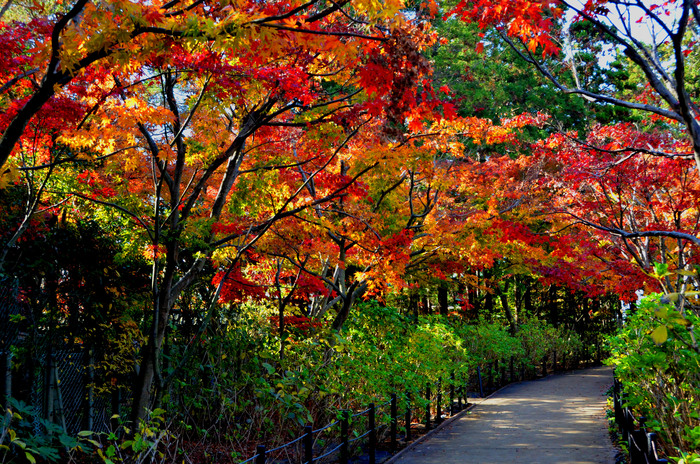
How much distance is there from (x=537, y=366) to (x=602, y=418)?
12.5m

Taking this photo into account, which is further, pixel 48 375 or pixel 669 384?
pixel 48 375

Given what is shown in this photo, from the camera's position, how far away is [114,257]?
28.8 ft

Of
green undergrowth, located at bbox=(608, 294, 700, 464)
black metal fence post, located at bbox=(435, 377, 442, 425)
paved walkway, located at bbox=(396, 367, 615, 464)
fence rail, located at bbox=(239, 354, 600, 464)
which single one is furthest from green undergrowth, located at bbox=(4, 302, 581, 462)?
green undergrowth, located at bbox=(608, 294, 700, 464)

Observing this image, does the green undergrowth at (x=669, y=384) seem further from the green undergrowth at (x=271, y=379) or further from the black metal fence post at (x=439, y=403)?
the black metal fence post at (x=439, y=403)

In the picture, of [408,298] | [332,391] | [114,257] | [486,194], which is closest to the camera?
[332,391]

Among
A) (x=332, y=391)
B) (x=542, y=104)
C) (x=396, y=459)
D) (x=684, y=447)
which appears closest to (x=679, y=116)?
(x=684, y=447)

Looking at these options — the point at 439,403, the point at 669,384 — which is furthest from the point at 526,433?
the point at 669,384

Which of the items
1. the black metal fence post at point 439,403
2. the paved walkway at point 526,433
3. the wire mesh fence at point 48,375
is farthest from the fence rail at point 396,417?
the wire mesh fence at point 48,375

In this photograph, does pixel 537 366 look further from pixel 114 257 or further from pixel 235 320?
pixel 114 257

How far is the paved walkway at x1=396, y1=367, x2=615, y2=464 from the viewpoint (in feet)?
29.0

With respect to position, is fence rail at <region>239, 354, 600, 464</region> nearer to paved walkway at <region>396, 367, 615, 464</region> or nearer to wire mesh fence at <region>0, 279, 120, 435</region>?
paved walkway at <region>396, 367, 615, 464</region>

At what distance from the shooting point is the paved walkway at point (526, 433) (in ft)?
29.0

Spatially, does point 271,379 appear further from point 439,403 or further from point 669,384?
point 669,384

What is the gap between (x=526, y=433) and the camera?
10812mm
